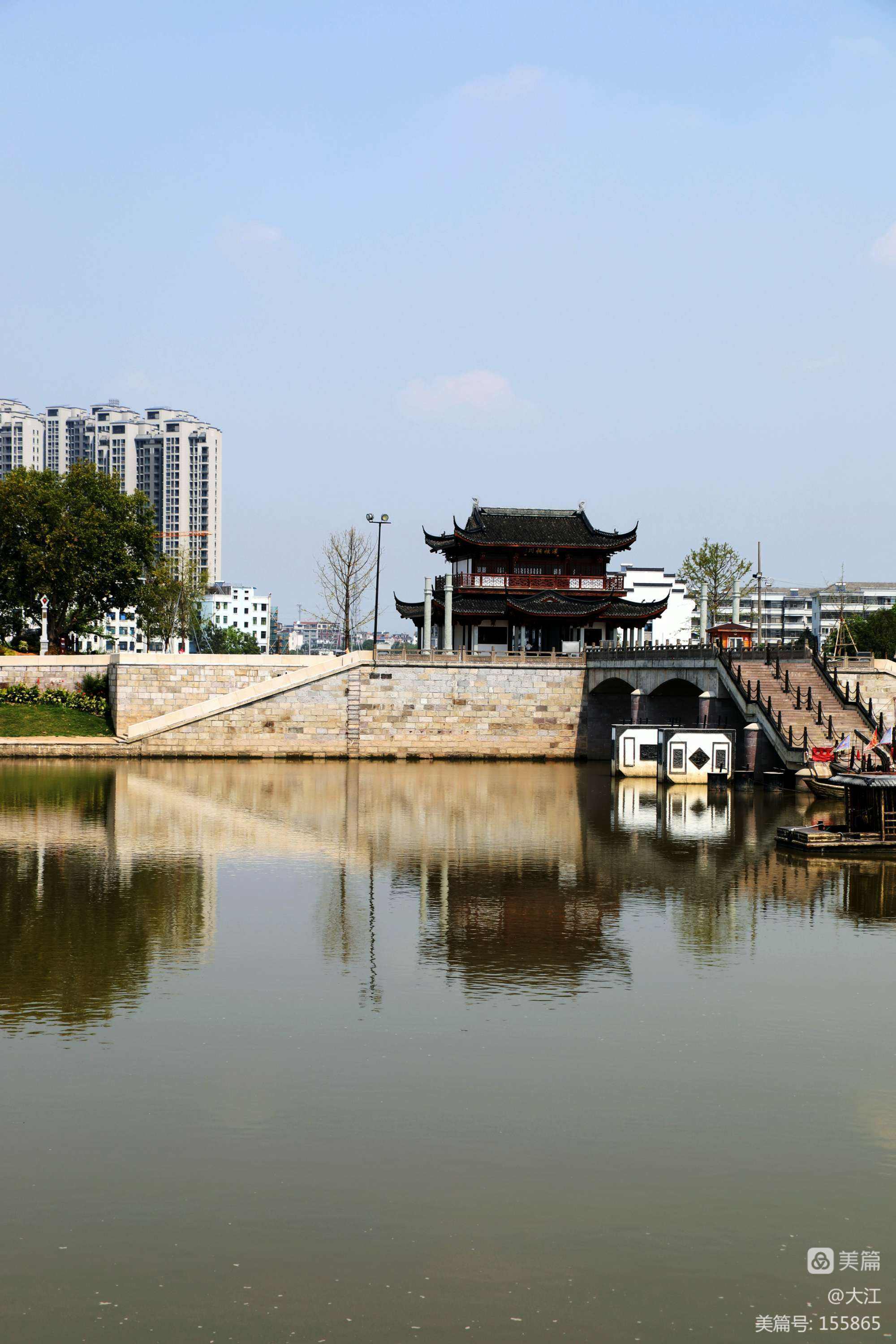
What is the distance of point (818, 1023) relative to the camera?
19.6m

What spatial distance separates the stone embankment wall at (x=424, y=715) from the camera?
69.4 metres

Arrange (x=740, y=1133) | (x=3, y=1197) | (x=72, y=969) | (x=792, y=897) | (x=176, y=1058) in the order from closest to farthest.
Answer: (x=3, y=1197) → (x=740, y=1133) → (x=176, y=1058) → (x=72, y=969) → (x=792, y=897)

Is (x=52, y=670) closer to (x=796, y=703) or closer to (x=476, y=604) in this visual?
(x=476, y=604)

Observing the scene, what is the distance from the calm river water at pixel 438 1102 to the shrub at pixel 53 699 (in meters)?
40.6

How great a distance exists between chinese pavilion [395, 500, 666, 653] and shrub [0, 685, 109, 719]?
19816 millimetres

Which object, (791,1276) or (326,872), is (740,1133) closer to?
(791,1276)

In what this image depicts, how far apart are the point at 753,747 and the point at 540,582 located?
85.2 ft

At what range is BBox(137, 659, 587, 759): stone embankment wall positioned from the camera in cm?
6944

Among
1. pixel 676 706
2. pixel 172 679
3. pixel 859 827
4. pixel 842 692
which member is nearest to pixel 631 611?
pixel 676 706

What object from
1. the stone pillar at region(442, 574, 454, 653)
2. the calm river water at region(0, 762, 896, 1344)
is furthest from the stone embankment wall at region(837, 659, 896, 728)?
the calm river water at region(0, 762, 896, 1344)

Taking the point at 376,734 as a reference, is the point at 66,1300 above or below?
below

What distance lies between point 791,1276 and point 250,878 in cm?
2109

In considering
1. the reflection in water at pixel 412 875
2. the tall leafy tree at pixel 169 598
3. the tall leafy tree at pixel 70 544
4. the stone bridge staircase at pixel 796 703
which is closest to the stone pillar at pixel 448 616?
the stone bridge staircase at pixel 796 703

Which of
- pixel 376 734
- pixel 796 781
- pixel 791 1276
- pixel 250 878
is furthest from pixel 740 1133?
pixel 376 734
